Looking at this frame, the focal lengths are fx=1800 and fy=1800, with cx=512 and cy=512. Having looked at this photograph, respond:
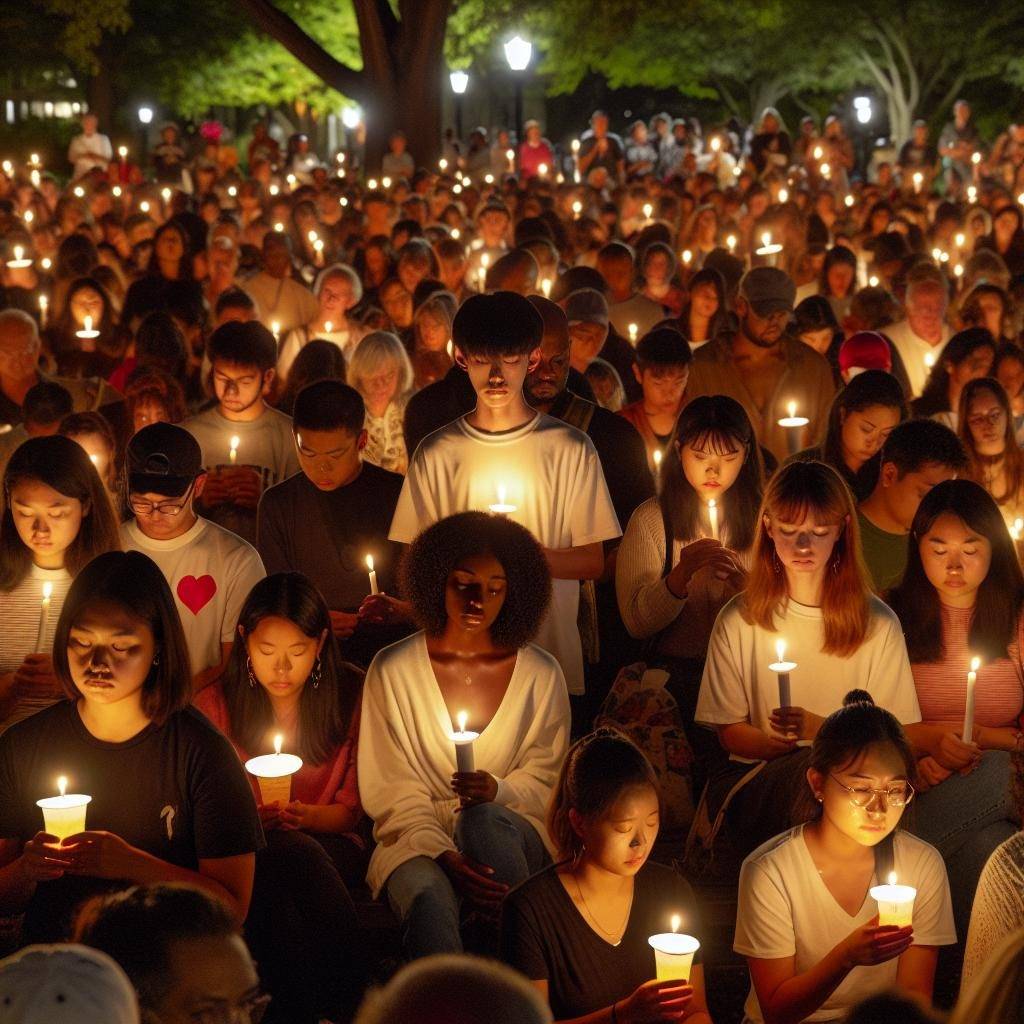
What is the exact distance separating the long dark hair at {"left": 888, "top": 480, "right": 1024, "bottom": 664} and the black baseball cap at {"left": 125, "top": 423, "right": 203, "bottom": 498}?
2480 millimetres

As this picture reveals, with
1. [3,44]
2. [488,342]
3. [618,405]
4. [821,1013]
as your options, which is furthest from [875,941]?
[3,44]

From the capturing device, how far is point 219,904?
260cm

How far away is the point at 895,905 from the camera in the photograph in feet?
14.2

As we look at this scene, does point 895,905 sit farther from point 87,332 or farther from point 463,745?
point 87,332

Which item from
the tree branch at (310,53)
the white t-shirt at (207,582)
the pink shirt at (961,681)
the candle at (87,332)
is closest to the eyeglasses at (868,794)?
the pink shirt at (961,681)

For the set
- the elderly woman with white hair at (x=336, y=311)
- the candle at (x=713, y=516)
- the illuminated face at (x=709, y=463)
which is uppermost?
the elderly woman with white hair at (x=336, y=311)

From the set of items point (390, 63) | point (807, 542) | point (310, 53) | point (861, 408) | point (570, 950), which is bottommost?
point (570, 950)

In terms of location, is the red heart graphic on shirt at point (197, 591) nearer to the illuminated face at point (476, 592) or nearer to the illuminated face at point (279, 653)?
the illuminated face at point (279, 653)

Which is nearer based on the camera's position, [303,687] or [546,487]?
[303,687]

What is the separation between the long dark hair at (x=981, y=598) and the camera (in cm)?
596

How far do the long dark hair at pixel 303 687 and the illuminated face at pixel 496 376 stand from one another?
104 cm

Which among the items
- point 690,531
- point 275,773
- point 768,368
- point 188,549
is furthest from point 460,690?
point 768,368

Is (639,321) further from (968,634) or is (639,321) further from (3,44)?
(3,44)

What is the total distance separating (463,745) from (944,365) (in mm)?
4862
